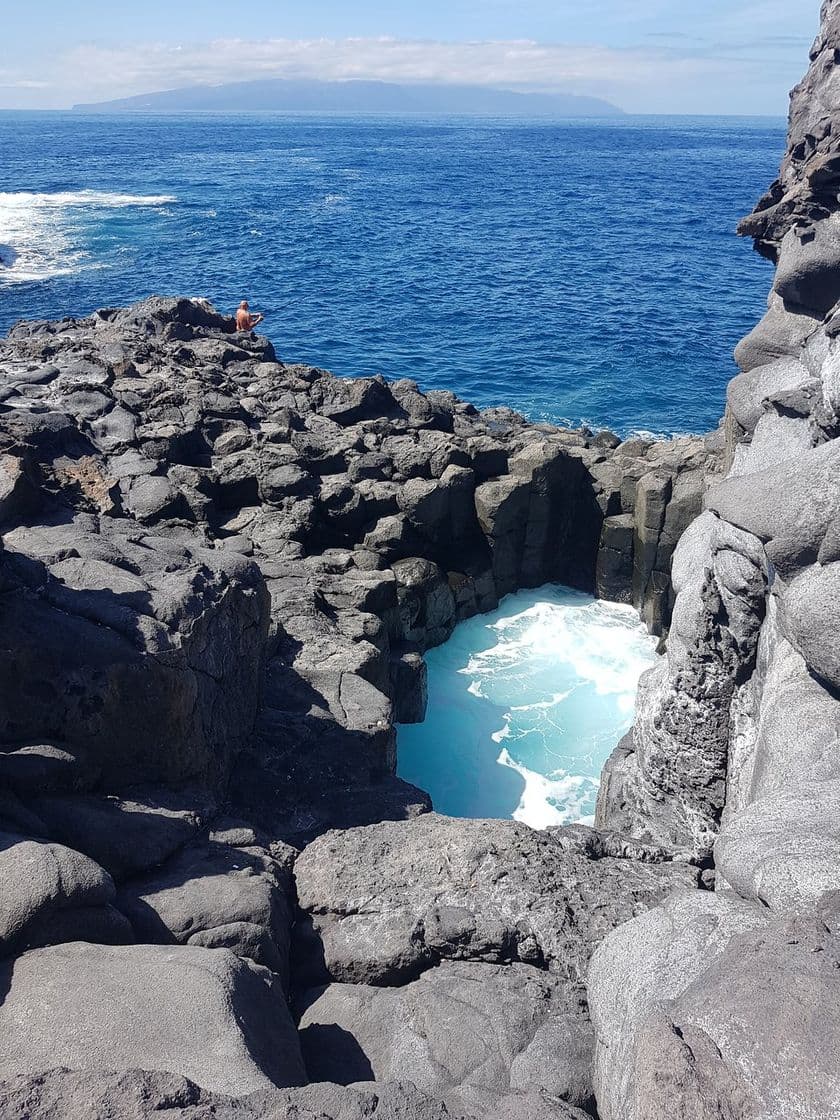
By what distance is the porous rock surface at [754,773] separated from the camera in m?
4.88

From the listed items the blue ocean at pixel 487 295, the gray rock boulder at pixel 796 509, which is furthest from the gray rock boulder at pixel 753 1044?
the blue ocean at pixel 487 295

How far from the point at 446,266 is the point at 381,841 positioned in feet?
178

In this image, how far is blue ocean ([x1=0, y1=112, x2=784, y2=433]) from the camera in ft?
131

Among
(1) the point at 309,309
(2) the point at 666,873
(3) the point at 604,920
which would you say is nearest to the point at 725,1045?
(3) the point at 604,920

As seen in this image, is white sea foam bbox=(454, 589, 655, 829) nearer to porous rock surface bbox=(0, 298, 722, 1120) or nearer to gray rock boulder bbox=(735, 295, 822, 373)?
porous rock surface bbox=(0, 298, 722, 1120)

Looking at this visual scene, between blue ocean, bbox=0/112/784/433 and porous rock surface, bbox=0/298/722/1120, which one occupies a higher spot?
blue ocean, bbox=0/112/784/433

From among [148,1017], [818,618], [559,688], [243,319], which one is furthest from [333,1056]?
[243,319]

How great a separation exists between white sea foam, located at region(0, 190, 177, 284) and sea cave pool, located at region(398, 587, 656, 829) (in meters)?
37.7

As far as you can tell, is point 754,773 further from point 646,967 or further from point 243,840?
point 243,840

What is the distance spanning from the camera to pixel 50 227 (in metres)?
63.8

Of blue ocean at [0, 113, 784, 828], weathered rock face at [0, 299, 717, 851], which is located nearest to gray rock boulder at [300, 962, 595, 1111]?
weathered rock face at [0, 299, 717, 851]

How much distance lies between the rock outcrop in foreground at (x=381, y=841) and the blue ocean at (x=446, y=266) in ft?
70.9

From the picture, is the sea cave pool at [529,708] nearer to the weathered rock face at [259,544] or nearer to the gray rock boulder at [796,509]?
the weathered rock face at [259,544]

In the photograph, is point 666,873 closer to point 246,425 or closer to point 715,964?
point 715,964
